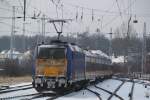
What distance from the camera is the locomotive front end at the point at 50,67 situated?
29.4 meters

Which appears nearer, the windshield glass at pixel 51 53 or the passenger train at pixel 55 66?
the passenger train at pixel 55 66

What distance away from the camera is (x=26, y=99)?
963 inches

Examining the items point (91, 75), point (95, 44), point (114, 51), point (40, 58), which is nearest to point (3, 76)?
point (91, 75)

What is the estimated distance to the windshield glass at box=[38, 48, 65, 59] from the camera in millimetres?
30347

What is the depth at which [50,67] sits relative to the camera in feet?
98.5

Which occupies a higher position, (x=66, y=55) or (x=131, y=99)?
(x=66, y=55)

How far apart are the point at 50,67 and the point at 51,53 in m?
0.98

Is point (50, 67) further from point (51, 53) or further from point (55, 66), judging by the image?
point (51, 53)

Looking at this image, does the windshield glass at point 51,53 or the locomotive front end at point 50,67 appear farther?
the windshield glass at point 51,53

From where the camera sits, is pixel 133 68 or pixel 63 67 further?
pixel 133 68

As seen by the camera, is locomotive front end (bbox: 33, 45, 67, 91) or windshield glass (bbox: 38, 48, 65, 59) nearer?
locomotive front end (bbox: 33, 45, 67, 91)

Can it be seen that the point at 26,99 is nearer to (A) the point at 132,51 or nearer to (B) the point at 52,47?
(B) the point at 52,47

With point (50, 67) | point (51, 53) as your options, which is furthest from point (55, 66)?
point (51, 53)

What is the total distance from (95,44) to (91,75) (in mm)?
61120
